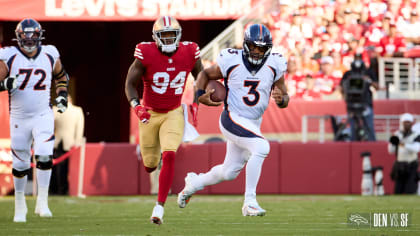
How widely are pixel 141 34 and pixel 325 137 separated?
6515mm

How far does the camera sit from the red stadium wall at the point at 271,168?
565 inches

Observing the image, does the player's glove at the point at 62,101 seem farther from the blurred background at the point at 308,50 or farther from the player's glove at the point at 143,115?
the blurred background at the point at 308,50

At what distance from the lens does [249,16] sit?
57.2ft

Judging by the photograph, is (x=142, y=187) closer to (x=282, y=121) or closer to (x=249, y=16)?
(x=282, y=121)

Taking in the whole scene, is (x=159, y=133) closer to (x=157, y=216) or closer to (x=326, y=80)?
(x=157, y=216)

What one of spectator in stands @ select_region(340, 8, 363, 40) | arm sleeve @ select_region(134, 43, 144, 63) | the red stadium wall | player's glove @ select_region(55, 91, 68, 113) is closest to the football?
arm sleeve @ select_region(134, 43, 144, 63)

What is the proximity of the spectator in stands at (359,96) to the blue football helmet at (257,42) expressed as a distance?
22.8 ft

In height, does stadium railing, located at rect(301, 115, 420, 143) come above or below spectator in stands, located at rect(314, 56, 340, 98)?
below

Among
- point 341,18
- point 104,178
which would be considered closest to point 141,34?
point 341,18

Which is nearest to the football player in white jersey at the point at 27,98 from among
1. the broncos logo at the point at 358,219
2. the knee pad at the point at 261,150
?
the knee pad at the point at 261,150

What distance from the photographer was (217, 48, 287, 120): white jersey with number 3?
25.7ft

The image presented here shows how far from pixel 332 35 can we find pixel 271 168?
4035 mm

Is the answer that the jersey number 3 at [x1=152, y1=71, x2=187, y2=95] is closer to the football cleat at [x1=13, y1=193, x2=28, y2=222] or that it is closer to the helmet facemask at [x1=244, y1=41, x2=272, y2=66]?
the helmet facemask at [x1=244, y1=41, x2=272, y2=66]

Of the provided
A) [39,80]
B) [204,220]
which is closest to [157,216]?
[204,220]
